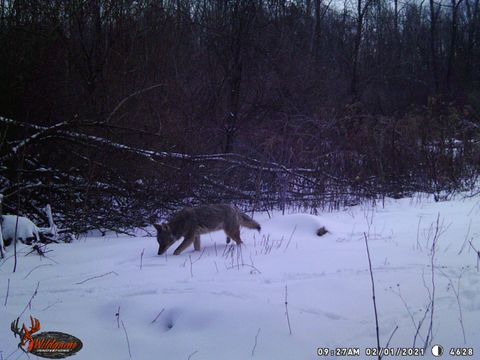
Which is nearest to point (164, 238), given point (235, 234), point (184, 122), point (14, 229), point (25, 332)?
point (235, 234)

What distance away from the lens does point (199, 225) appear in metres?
6.32

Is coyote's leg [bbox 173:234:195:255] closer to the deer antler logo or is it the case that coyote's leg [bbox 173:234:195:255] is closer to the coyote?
the coyote

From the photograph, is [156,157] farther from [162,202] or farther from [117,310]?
[117,310]

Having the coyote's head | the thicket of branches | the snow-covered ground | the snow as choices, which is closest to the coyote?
the coyote's head

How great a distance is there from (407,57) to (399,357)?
35.6 m

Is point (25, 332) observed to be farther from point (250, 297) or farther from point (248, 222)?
point (248, 222)

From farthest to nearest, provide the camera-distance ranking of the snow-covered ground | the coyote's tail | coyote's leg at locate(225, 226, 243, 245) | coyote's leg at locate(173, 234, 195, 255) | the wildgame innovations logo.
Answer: the coyote's tail, coyote's leg at locate(225, 226, 243, 245), coyote's leg at locate(173, 234, 195, 255), the snow-covered ground, the wildgame innovations logo

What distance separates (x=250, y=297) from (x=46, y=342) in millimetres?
1730

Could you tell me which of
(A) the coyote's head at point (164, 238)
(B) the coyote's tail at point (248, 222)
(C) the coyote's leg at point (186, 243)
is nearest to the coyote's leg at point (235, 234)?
(B) the coyote's tail at point (248, 222)

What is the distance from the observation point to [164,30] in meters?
13.9

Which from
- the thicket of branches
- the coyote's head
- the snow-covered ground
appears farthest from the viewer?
the thicket of branches

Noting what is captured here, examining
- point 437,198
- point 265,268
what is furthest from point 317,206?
point 265,268

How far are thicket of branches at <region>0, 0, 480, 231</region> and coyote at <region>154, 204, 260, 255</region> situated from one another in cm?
241

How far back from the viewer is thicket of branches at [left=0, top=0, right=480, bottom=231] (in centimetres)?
869
